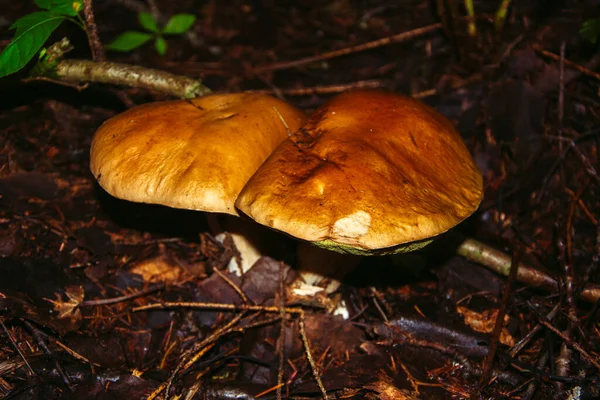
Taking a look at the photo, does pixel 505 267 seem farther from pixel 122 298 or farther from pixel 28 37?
pixel 28 37

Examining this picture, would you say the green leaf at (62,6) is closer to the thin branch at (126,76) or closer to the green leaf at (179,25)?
the thin branch at (126,76)

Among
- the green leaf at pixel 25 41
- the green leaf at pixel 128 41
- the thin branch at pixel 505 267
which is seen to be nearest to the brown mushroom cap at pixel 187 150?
the green leaf at pixel 25 41

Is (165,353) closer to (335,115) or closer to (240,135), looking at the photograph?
(240,135)

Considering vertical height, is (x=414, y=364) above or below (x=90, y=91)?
below

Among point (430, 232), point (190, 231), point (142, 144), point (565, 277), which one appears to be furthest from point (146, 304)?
point (565, 277)

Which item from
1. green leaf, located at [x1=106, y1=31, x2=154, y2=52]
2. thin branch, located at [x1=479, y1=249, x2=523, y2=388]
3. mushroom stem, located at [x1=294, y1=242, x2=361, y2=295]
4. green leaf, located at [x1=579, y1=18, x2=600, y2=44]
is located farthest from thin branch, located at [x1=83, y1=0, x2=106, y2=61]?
green leaf, located at [x1=579, y1=18, x2=600, y2=44]

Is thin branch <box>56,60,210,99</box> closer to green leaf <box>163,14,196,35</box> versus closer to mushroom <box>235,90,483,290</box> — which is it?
mushroom <box>235,90,483,290</box>

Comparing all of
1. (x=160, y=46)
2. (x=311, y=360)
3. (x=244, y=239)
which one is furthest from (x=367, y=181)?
(x=160, y=46)
